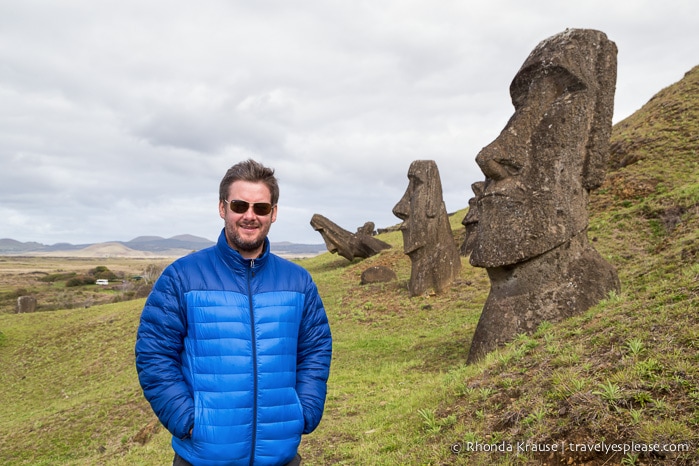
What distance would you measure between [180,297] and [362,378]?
699 cm

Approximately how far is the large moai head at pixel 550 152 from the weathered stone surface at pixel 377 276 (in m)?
11.6

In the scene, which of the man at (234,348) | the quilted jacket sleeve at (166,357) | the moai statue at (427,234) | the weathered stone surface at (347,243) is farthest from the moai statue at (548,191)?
the weathered stone surface at (347,243)

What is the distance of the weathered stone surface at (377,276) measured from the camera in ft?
66.8

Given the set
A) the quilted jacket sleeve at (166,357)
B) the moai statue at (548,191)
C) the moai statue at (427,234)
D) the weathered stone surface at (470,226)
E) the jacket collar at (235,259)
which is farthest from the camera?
the weathered stone surface at (470,226)

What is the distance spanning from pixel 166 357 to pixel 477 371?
14.9 feet

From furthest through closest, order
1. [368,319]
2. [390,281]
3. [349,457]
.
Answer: [390,281], [368,319], [349,457]

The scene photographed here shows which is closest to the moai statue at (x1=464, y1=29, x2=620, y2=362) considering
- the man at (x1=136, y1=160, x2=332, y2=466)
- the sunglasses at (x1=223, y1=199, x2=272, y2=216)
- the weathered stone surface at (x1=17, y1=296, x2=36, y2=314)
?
Answer: the man at (x1=136, y1=160, x2=332, y2=466)

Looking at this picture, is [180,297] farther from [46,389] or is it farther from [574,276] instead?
[46,389]

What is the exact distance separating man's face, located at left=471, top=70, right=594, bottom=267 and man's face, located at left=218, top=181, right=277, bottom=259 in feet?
19.3

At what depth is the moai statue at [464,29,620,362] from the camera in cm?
824

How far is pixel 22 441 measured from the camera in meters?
11.3

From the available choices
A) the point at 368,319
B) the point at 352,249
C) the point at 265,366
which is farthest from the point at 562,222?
the point at 352,249

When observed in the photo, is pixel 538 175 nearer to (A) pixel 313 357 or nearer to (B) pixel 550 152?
(B) pixel 550 152

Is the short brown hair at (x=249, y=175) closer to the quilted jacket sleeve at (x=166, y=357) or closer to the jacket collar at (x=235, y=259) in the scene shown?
the jacket collar at (x=235, y=259)
